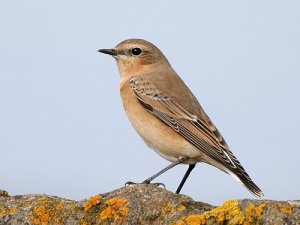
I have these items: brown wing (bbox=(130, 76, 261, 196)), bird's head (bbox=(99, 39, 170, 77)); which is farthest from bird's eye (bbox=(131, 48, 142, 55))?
brown wing (bbox=(130, 76, 261, 196))

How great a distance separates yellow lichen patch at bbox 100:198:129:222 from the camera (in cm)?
601

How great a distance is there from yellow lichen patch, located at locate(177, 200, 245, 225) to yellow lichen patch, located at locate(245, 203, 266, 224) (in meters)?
0.06

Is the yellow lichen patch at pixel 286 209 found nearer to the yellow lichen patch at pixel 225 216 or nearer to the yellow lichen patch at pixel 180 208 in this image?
the yellow lichen patch at pixel 225 216

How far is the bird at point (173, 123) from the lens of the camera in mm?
9383

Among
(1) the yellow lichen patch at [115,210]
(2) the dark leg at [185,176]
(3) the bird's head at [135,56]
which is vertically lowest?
(1) the yellow lichen patch at [115,210]

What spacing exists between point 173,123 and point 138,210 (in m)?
4.04

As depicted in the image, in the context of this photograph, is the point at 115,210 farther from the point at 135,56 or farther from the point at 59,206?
the point at 135,56

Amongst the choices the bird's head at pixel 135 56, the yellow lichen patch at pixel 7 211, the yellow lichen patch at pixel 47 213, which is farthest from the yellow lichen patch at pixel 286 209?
the bird's head at pixel 135 56

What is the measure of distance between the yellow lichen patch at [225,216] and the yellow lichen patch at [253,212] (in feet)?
0.21

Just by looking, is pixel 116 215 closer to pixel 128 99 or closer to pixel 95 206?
pixel 95 206

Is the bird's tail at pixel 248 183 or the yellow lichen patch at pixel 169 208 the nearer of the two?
the yellow lichen patch at pixel 169 208

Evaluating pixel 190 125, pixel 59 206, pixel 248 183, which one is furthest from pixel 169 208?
pixel 190 125

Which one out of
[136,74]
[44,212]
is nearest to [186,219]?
[44,212]

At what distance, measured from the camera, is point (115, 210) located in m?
6.07
